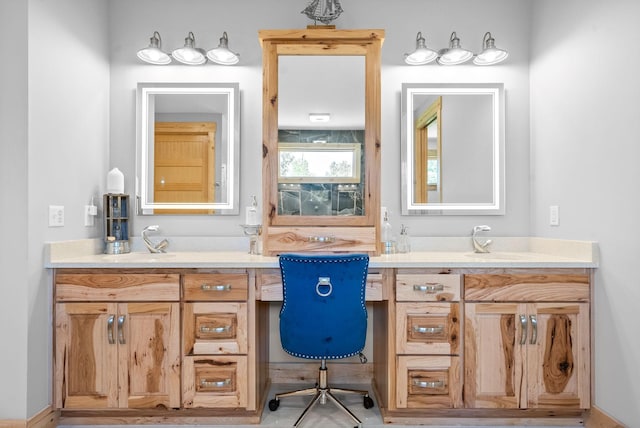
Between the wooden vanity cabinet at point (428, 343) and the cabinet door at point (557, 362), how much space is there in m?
0.38

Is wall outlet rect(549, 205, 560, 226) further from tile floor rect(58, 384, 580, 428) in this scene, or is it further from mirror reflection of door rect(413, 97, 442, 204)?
tile floor rect(58, 384, 580, 428)

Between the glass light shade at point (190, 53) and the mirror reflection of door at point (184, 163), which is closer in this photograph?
the glass light shade at point (190, 53)

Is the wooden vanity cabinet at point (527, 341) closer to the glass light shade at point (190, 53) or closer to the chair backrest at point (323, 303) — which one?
the chair backrest at point (323, 303)

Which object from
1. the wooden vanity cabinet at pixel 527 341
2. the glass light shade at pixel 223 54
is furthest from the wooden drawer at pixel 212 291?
the glass light shade at pixel 223 54

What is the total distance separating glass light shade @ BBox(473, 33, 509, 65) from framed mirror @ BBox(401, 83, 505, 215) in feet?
0.51

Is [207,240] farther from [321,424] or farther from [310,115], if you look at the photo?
[321,424]

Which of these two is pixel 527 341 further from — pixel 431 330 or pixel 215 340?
pixel 215 340

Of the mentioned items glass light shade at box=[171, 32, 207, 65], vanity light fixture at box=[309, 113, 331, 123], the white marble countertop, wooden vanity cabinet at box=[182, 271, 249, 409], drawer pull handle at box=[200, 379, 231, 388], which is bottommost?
drawer pull handle at box=[200, 379, 231, 388]

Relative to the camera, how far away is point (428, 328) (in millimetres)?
1922

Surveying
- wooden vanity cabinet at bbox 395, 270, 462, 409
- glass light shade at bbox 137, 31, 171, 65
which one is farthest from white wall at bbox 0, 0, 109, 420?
wooden vanity cabinet at bbox 395, 270, 462, 409

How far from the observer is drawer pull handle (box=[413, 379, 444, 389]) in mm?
1913

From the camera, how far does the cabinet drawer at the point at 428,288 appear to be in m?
1.93

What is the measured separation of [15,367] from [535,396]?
2.53 meters

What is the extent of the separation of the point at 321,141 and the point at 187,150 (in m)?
0.92
